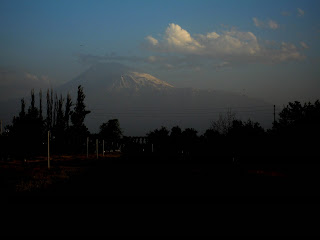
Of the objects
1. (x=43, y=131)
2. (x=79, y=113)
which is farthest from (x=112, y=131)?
(x=43, y=131)

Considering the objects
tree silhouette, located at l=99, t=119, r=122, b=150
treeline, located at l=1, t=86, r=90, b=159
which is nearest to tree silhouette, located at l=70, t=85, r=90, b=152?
treeline, located at l=1, t=86, r=90, b=159

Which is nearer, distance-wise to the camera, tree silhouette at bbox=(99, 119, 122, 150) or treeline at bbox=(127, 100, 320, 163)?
treeline at bbox=(127, 100, 320, 163)

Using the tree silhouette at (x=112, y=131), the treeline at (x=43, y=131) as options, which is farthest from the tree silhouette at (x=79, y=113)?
the tree silhouette at (x=112, y=131)

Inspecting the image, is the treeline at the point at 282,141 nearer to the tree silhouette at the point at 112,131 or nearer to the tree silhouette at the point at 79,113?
the tree silhouette at the point at 79,113

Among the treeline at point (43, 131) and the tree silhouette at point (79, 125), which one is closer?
the treeline at point (43, 131)

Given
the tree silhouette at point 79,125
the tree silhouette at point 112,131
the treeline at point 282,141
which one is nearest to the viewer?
the treeline at point 282,141

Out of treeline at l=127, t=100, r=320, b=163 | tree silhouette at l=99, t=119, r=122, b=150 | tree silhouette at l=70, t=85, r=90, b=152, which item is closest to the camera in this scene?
treeline at l=127, t=100, r=320, b=163

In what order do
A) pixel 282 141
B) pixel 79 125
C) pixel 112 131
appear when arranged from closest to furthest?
pixel 282 141, pixel 79 125, pixel 112 131

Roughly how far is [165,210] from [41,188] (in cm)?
801

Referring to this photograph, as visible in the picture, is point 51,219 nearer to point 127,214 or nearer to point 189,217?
point 127,214

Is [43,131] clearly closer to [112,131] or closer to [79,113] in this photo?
[79,113]

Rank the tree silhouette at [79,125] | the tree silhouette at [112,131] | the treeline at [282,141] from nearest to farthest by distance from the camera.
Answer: the treeline at [282,141], the tree silhouette at [79,125], the tree silhouette at [112,131]

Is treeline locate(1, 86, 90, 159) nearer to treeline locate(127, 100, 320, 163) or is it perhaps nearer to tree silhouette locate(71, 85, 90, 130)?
tree silhouette locate(71, 85, 90, 130)

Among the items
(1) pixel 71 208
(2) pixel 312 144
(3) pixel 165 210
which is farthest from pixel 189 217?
(2) pixel 312 144
